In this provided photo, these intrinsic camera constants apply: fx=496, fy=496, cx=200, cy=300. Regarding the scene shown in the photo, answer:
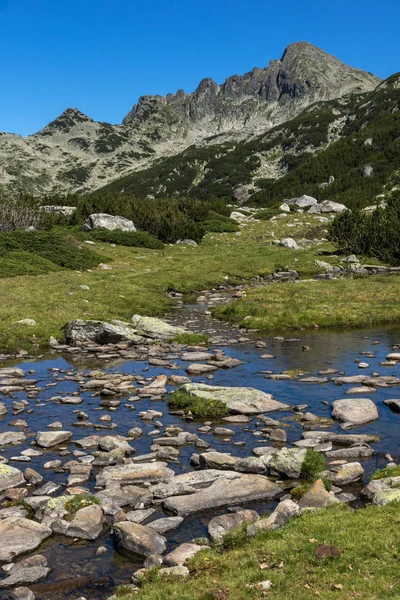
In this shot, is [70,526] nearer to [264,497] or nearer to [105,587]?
[105,587]

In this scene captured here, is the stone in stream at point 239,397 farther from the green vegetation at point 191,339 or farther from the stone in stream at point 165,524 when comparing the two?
the green vegetation at point 191,339

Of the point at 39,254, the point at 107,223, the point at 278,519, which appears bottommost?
the point at 278,519

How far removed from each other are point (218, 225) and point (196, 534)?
79.7 m

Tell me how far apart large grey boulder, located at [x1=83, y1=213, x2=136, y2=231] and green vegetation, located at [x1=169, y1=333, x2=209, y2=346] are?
45.9 m

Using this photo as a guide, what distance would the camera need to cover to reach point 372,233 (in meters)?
61.8

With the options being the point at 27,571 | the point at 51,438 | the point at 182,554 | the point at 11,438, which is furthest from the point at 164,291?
the point at 27,571

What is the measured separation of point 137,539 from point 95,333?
19.2 meters

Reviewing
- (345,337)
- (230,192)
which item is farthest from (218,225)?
(230,192)

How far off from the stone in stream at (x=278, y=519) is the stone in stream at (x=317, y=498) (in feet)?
1.56

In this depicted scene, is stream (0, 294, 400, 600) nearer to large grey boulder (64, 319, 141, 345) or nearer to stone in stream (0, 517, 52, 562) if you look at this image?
stone in stream (0, 517, 52, 562)

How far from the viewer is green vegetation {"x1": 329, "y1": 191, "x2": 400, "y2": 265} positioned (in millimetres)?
57938

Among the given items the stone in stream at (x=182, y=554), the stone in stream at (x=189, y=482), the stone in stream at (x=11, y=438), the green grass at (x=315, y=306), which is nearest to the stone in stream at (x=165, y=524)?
the stone in stream at (x=182, y=554)

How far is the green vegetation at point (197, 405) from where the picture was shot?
1677 centimetres

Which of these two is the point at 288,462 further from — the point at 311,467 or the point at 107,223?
the point at 107,223
